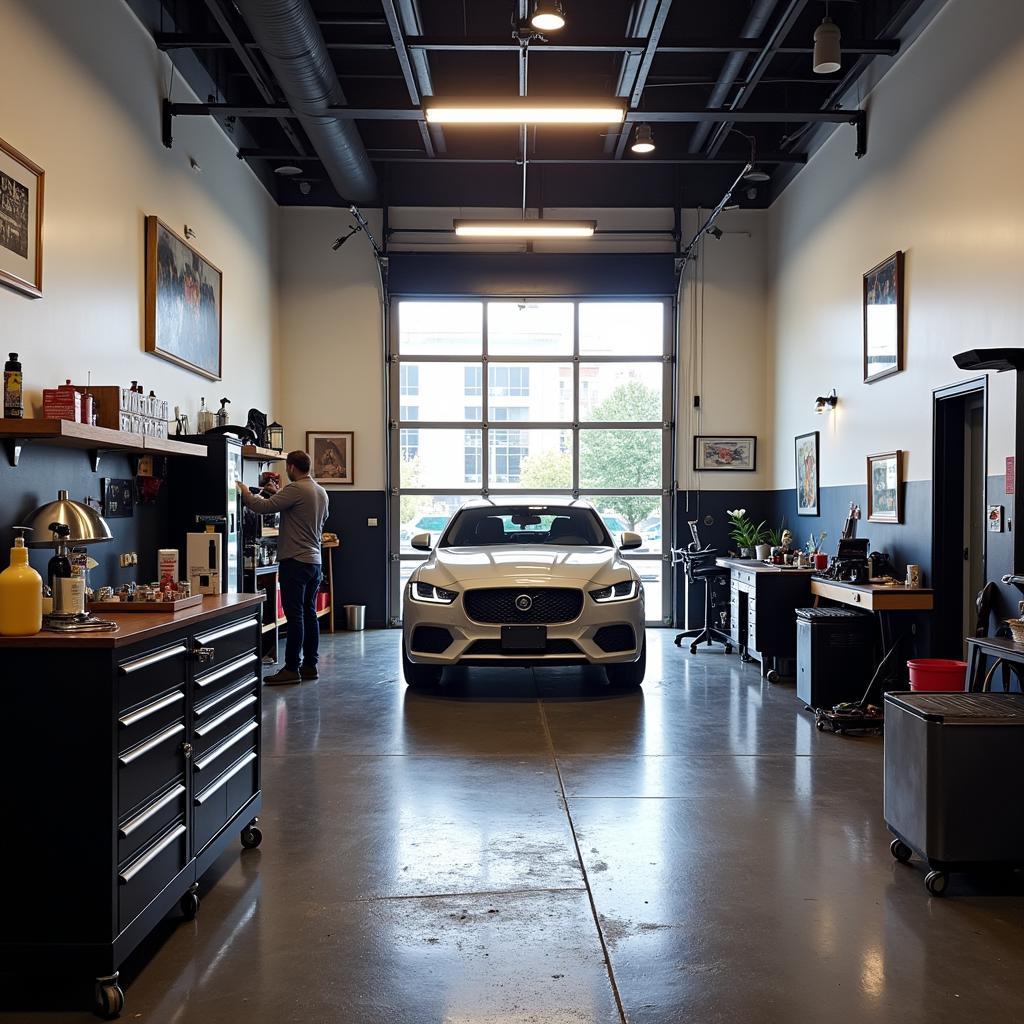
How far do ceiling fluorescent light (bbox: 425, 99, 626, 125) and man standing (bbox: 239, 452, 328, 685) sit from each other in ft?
8.99

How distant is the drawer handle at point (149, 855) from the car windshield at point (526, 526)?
4594 millimetres

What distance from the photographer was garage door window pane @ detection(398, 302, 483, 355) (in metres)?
11.5

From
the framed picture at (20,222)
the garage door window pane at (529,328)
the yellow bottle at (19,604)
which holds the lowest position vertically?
the yellow bottle at (19,604)

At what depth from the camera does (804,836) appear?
388 cm

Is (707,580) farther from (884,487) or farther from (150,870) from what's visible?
(150,870)

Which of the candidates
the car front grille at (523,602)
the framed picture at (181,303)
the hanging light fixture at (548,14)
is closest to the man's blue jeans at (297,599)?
the car front grille at (523,602)

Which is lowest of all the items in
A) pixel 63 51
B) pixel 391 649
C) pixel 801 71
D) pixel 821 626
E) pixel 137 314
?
pixel 391 649

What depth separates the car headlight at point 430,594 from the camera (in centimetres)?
649

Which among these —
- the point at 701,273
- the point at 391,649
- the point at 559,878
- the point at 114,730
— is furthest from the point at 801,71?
the point at 114,730

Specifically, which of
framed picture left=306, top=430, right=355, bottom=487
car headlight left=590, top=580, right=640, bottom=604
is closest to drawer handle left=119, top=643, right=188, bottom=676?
car headlight left=590, top=580, right=640, bottom=604

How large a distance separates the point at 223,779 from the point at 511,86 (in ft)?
25.6

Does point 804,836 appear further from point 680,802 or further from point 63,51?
point 63,51

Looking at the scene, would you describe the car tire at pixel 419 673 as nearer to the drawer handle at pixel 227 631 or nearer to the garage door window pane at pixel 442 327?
the drawer handle at pixel 227 631

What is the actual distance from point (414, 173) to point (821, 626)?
7.59 meters
